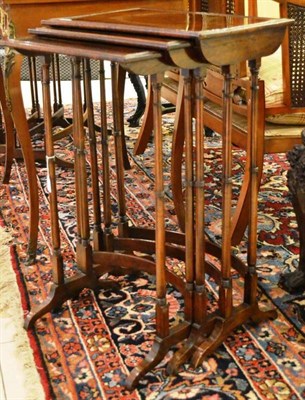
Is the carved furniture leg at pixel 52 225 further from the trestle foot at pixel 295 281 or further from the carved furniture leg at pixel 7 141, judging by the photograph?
the carved furniture leg at pixel 7 141

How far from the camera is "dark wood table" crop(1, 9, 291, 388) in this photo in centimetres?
158

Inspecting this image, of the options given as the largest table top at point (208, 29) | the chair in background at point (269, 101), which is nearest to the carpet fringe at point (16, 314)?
the chair in background at point (269, 101)

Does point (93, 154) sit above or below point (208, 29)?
below

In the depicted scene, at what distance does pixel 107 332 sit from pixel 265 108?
0.90 metres

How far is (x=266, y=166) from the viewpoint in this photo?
3.37 meters

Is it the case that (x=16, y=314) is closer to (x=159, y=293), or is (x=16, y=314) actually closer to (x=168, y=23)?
(x=159, y=293)

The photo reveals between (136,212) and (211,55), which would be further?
(136,212)

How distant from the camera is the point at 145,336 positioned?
1.93 meters

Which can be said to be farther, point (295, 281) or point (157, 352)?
point (295, 281)

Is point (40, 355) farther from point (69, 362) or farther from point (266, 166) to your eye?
point (266, 166)

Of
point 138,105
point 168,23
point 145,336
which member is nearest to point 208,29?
point 168,23

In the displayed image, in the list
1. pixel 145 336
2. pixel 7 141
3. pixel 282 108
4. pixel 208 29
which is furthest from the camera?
pixel 7 141

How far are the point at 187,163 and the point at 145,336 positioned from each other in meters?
0.54

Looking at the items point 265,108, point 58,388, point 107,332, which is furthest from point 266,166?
point 58,388
